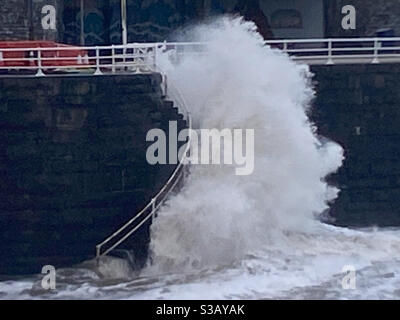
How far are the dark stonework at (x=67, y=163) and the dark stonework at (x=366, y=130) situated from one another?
15.5 feet

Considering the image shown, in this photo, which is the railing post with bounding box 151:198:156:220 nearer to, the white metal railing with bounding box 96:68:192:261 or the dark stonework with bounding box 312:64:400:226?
the white metal railing with bounding box 96:68:192:261

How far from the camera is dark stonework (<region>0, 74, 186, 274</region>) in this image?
18422mm

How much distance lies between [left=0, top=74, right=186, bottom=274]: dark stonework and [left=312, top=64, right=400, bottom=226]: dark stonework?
4739 mm

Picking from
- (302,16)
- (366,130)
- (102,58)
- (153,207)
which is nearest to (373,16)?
(302,16)

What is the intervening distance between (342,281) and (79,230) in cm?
498

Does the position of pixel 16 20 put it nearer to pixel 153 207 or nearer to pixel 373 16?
pixel 153 207

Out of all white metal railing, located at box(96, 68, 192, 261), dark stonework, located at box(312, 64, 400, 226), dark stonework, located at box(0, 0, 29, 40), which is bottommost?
white metal railing, located at box(96, 68, 192, 261)

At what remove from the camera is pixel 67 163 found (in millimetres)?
18484

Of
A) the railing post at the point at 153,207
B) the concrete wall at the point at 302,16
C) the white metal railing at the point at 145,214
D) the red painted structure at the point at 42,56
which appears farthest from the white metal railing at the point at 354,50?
the concrete wall at the point at 302,16

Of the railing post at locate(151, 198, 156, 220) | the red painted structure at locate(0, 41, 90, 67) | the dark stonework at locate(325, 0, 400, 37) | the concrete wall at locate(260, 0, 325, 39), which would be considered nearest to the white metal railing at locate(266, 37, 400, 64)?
the dark stonework at locate(325, 0, 400, 37)

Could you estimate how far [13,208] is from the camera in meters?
18.4

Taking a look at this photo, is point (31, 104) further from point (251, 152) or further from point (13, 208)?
point (251, 152)
